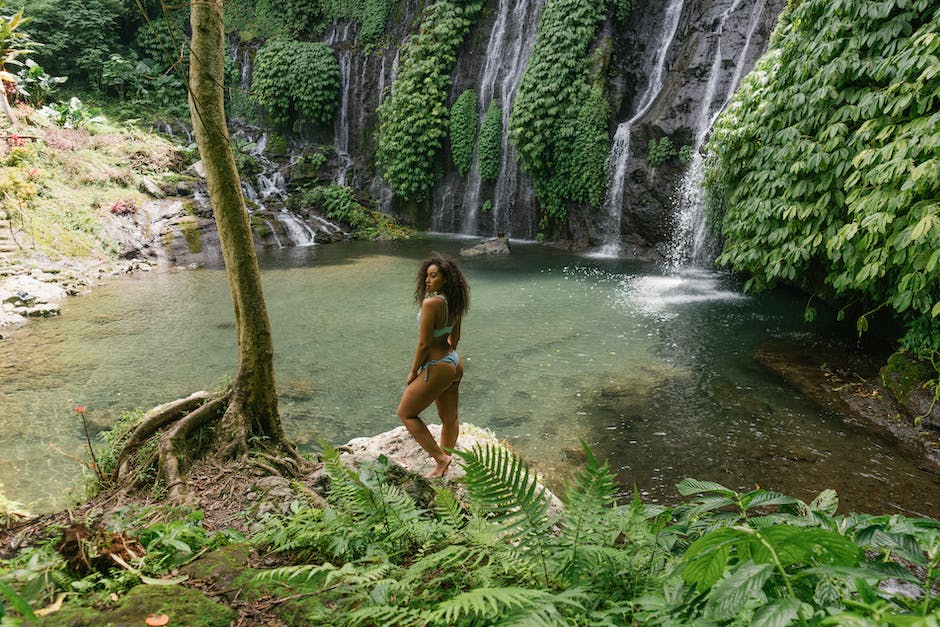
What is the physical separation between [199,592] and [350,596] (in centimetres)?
54

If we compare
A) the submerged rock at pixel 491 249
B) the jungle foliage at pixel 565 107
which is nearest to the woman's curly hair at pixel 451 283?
the submerged rock at pixel 491 249

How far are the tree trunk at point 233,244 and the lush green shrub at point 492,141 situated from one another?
16.1 m

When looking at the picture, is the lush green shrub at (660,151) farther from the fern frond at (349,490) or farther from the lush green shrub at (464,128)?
the fern frond at (349,490)

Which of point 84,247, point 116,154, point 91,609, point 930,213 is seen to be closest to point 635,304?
point 930,213

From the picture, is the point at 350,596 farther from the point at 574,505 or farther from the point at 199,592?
the point at 574,505

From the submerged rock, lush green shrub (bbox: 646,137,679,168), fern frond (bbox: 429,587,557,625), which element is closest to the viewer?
fern frond (bbox: 429,587,557,625)

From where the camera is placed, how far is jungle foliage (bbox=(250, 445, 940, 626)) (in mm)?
1051

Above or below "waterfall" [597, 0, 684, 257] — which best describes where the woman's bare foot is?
below

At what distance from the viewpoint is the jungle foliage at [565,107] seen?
52.2 feet

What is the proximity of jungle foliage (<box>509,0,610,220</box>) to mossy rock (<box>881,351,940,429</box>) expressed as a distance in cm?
1088

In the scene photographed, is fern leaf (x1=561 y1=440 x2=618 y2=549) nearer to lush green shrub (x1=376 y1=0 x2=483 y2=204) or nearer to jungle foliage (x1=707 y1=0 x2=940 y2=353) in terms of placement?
jungle foliage (x1=707 y1=0 x2=940 y2=353)

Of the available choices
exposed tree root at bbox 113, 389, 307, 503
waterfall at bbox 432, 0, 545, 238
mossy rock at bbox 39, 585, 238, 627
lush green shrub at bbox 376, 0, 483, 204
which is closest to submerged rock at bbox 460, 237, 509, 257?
waterfall at bbox 432, 0, 545, 238

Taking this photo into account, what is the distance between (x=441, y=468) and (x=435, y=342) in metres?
1.00

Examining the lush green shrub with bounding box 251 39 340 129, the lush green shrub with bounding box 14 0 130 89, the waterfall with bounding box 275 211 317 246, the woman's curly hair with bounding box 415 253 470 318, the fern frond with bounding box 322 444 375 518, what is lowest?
the fern frond with bounding box 322 444 375 518
